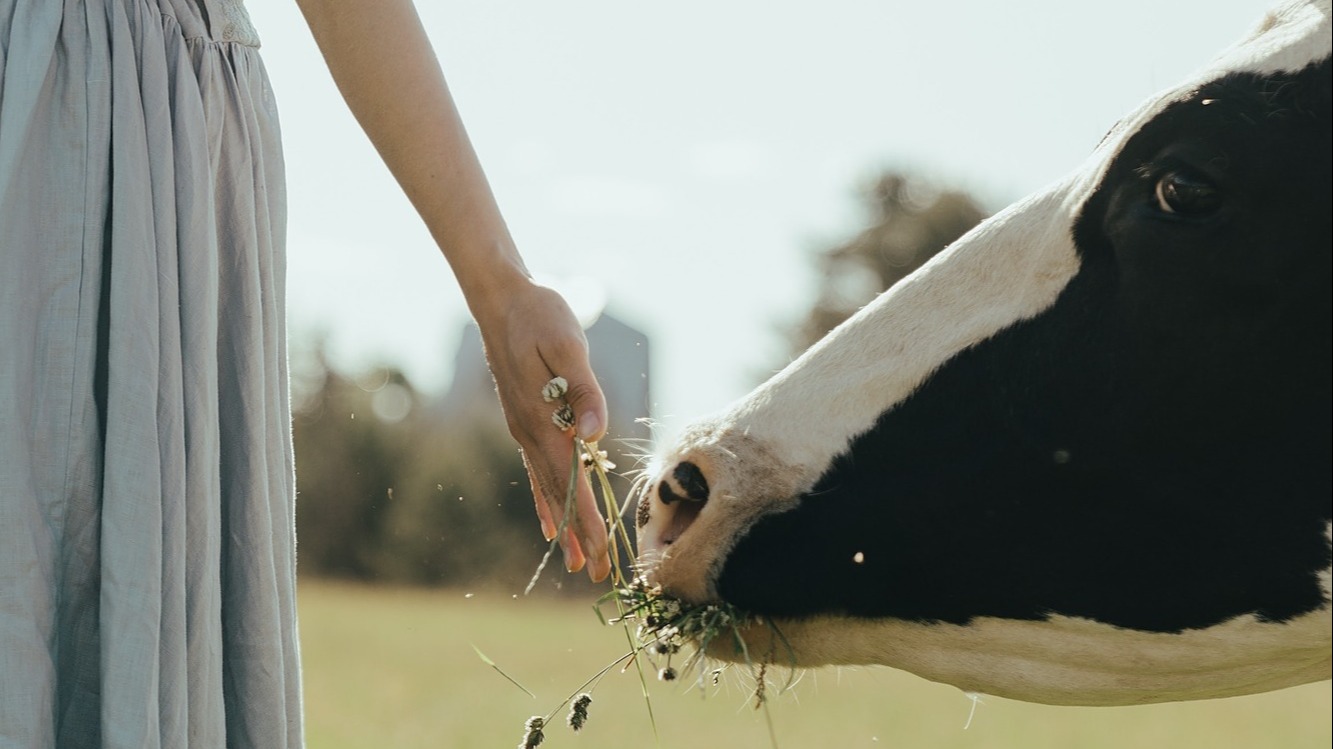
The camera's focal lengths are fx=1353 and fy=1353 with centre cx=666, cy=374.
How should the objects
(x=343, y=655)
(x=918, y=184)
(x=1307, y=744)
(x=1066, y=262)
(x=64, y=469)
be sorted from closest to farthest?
1. (x=64, y=469)
2. (x=1066, y=262)
3. (x=1307, y=744)
4. (x=343, y=655)
5. (x=918, y=184)

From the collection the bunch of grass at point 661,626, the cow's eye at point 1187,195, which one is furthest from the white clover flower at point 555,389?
the cow's eye at point 1187,195

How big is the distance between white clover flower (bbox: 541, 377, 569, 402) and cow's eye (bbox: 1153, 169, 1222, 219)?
817mm

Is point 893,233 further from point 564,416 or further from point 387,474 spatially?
point 564,416

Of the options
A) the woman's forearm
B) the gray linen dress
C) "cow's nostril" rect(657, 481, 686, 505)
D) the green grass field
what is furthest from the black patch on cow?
the green grass field

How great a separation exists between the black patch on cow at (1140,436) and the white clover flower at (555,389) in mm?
323

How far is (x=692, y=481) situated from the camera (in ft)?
6.11

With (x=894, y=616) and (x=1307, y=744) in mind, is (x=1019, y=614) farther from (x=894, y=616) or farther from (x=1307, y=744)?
(x=1307, y=744)

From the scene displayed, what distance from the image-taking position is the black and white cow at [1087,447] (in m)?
1.73

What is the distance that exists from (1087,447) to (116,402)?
4.04 feet

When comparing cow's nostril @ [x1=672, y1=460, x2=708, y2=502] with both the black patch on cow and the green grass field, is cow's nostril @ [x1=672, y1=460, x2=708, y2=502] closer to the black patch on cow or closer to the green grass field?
the black patch on cow

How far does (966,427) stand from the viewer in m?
1.91

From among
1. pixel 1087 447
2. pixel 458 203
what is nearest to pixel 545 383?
pixel 458 203

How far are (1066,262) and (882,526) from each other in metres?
0.45

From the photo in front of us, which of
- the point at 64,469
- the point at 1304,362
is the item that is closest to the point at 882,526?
the point at 1304,362
